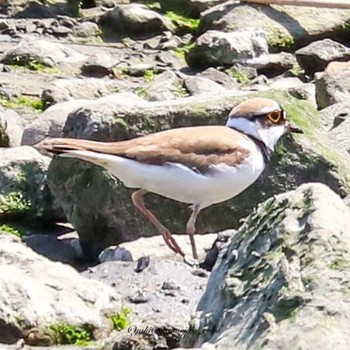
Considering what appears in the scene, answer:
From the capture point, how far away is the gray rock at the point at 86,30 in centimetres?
1712

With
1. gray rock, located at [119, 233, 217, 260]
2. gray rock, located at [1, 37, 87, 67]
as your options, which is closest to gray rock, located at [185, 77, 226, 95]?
gray rock, located at [1, 37, 87, 67]

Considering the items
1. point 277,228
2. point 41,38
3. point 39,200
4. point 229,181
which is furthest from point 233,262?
point 41,38

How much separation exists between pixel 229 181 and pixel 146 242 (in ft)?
2.79

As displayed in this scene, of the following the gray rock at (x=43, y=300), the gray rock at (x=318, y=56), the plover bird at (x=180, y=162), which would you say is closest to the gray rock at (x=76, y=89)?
the gray rock at (x=318, y=56)

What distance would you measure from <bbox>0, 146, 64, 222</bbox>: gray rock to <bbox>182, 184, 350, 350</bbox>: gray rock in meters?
5.01

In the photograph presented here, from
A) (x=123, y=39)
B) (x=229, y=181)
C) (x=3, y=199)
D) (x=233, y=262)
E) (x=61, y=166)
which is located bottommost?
(x=123, y=39)

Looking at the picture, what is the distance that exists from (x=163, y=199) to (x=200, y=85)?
5.28 metres

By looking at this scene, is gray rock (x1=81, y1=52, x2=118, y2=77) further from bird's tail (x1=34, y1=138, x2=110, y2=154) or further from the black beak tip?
bird's tail (x1=34, y1=138, x2=110, y2=154)

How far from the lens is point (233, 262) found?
4492mm

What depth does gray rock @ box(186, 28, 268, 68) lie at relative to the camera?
52.2 feet

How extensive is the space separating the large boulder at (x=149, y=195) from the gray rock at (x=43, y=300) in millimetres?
1993

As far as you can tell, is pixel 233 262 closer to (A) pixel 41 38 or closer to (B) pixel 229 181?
(B) pixel 229 181

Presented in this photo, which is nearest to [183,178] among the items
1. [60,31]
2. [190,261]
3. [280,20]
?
[190,261]

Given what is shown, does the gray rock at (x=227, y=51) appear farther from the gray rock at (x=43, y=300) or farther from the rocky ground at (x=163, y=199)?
the gray rock at (x=43, y=300)
